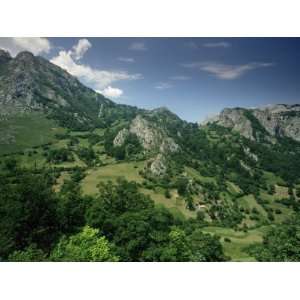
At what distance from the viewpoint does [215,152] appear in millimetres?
84625

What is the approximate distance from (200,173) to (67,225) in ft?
172

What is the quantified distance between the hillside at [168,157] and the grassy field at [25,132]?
0.27m

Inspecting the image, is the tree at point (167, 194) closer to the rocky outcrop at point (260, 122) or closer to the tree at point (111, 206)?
the tree at point (111, 206)

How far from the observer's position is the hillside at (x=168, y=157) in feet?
131

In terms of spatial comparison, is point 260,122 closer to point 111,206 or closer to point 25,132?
point 25,132

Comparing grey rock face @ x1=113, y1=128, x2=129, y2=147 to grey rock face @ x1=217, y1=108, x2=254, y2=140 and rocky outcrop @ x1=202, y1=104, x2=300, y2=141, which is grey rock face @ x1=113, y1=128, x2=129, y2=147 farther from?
grey rock face @ x1=217, y1=108, x2=254, y2=140

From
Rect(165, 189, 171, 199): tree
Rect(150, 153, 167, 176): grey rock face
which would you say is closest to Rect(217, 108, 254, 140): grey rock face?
Rect(150, 153, 167, 176): grey rock face

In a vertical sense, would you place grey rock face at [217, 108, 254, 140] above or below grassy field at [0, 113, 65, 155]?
above

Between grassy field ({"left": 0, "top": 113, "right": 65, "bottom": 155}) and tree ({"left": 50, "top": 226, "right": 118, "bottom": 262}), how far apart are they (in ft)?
147

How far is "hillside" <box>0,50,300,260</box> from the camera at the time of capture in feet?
131

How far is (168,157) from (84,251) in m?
54.9

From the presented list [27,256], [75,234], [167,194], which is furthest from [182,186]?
[27,256]

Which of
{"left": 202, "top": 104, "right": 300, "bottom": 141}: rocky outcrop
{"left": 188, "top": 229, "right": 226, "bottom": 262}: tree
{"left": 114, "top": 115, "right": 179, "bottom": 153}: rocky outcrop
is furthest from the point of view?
{"left": 202, "top": 104, "right": 300, "bottom": 141}: rocky outcrop

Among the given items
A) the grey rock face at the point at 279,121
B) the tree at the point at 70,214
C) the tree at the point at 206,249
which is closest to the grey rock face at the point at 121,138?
the grey rock face at the point at 279,121
